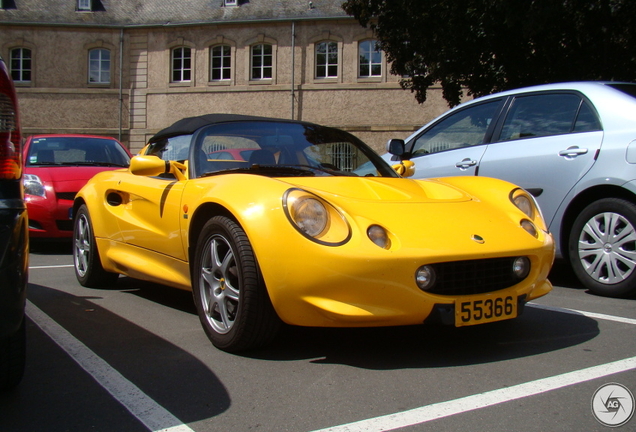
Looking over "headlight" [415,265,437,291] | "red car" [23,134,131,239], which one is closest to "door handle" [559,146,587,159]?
→ "headlight" [415,265,437,291]

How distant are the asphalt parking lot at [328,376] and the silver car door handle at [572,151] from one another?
129 cm

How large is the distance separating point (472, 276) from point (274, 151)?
1640 mm

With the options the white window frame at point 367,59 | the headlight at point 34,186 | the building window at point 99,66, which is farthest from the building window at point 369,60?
the headlight at point 34,186

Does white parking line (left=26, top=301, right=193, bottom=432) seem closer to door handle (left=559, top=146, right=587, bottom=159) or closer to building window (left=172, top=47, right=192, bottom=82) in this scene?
door handle (left=559, top=146, right=587, bottom=159)

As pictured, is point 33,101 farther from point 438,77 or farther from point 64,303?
point 64,303

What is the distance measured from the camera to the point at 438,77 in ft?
53.5

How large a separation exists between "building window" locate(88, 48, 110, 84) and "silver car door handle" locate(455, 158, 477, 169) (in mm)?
32547

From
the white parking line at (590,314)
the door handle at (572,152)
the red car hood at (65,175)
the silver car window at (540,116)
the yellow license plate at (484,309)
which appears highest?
the silver car window at (540,116)

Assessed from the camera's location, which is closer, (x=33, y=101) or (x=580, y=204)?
(x=580, y=204)

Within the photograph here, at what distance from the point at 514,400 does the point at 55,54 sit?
36.4 meters

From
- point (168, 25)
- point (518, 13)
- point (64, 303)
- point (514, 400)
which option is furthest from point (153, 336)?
point (168, 25)

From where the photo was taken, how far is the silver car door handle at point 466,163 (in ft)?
19.5

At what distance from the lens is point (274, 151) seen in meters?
4.28

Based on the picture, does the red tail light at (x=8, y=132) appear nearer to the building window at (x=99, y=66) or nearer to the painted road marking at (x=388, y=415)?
the painted road marking at (x=388, y=415)
